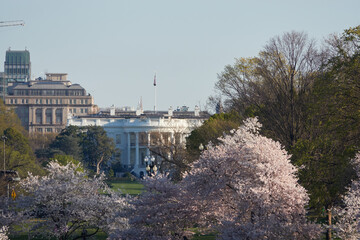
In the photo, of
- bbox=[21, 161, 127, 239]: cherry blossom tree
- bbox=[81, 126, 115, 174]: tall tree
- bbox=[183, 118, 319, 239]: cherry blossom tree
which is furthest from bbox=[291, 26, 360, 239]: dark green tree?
bbox=[81, 126, 115, 174]: tall tree

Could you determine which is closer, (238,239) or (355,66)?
(238,239)

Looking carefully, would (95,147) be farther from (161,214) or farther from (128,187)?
(161,214)

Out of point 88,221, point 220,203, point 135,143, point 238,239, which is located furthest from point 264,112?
point 135,143

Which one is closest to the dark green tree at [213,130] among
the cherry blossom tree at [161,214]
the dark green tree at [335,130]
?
the dark green tree at [335,130]

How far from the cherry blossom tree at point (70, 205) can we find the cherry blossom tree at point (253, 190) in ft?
21.7

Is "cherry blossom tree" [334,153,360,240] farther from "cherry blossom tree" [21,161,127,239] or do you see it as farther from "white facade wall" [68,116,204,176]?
"white facade wall" [68,116,204,176]

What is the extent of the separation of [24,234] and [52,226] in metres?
11.9

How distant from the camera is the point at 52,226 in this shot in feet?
122

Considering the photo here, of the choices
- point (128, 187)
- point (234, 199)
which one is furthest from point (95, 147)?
point (234, 199)

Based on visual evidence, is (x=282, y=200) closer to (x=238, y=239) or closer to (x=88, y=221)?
(x=238, y=239)

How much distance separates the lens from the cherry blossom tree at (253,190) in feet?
91.6

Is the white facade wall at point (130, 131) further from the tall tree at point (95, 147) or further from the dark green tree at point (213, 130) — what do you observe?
the dark green tree at point (213, 130)

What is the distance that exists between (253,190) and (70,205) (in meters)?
12.2

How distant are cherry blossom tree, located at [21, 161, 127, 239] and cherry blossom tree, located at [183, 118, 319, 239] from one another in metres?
6.60
